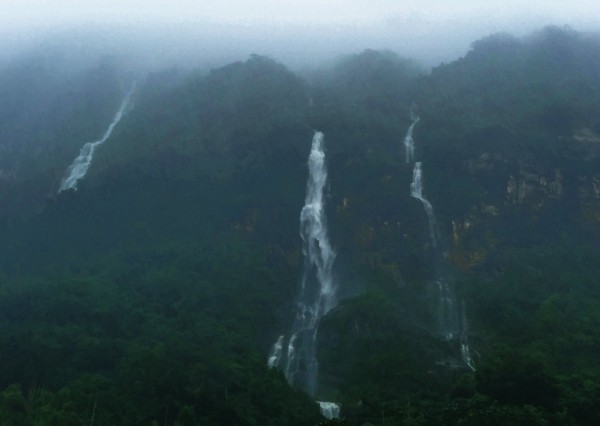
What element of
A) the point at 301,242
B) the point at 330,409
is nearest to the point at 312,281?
the point at 301,242

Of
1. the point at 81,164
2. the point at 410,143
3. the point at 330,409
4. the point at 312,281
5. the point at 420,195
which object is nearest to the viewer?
the point at 330,409

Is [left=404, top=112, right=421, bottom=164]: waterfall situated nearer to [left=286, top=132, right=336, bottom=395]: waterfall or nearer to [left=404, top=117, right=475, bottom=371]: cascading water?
[left=404, top=117, right=475, bottom=371]: cascading water

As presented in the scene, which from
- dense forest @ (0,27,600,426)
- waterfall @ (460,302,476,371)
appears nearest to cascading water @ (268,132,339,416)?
dense forest @ (0,27,600,426)

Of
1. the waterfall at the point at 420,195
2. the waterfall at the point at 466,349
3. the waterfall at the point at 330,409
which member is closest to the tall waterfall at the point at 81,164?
the waterfall at the point at 420,195

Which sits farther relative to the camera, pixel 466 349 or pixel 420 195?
pixel 420 195

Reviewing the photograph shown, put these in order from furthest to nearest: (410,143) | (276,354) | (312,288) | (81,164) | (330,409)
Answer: (81,164) → (410,143) → (312,288) → (276,354) → (330,409)

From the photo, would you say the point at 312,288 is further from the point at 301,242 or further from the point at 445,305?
the point at 445,305

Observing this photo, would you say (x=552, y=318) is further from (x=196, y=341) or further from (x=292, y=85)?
(x=292, y=85)
